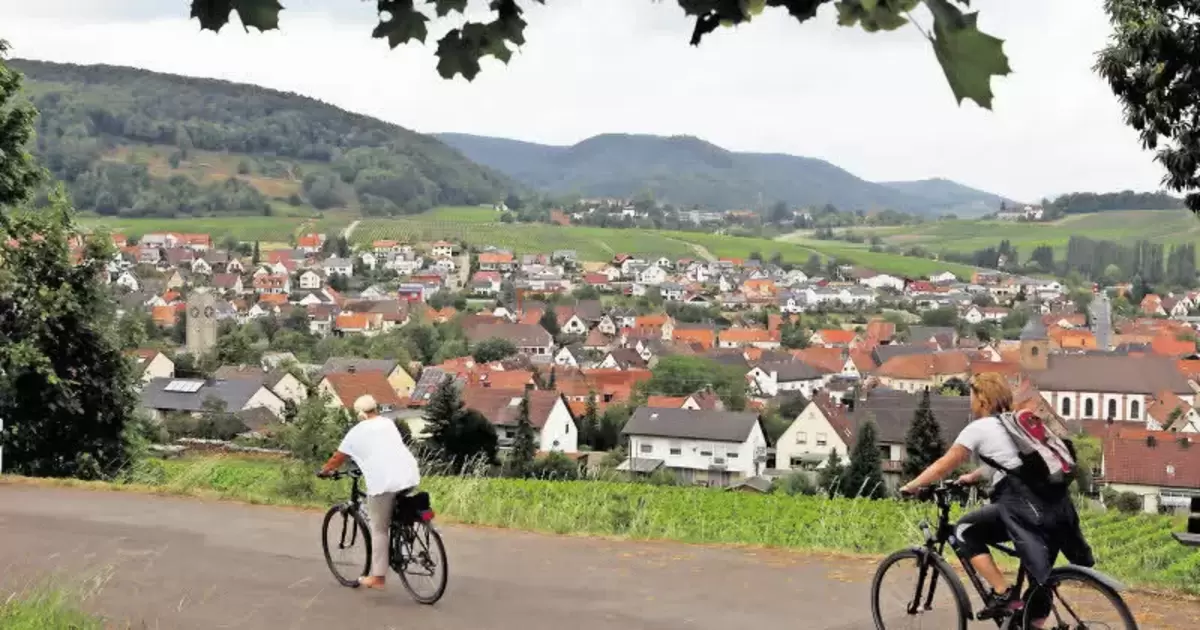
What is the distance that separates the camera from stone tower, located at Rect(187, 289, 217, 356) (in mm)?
85062

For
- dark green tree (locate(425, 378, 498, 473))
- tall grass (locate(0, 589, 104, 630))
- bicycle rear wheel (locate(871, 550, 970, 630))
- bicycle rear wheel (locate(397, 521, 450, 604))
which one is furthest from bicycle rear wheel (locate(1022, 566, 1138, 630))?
dark green tree (locate(425, 378, 498, 473))

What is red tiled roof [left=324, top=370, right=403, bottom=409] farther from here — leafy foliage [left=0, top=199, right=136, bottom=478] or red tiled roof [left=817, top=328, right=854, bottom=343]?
red tiled roof [left=817, top=328, right=854, bottom=343]

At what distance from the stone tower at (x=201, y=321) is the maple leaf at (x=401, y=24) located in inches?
3332

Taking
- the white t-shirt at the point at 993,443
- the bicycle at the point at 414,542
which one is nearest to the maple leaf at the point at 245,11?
the white t-shirt at the point at 993,443

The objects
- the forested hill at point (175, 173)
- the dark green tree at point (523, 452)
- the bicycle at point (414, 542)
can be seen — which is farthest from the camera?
the forested hill at point (175, 173)

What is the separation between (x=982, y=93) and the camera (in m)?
1.85

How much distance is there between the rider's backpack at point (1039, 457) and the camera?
500 centimetres

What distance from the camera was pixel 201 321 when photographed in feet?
285

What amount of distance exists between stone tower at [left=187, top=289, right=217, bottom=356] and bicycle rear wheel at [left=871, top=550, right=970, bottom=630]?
82151mm

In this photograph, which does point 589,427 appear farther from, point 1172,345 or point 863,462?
point 1172,345

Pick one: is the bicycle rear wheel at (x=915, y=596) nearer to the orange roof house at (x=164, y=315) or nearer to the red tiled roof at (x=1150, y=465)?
the red tiled roof at (x=1150, y=465)

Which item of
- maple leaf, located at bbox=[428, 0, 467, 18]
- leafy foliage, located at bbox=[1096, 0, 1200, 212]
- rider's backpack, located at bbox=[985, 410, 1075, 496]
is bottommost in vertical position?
rider's backpack, located at bbox=[985, 410, 1075, 496]

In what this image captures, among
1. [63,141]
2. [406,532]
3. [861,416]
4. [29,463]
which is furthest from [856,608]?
[63,141]

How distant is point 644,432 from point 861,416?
9.24 meters
